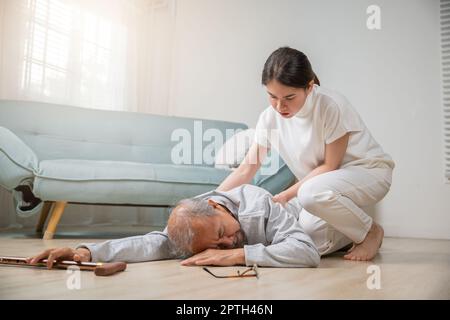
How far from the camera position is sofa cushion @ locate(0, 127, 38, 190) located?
157cm

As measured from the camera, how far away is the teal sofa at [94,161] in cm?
159

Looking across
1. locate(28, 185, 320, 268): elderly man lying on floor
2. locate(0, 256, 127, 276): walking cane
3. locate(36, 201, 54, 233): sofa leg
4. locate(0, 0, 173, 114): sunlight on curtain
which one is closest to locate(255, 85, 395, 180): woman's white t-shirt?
locate(28, 185, 320, 268): elderly man lying on floor

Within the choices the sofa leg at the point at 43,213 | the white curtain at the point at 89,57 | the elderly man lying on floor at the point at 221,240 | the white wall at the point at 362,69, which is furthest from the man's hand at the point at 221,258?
the white curtain at the point at 89,57

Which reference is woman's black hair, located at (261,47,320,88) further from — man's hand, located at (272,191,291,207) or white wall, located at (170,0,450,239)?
white wall, located at (170,0,450,239)

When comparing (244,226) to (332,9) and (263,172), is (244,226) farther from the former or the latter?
(332,9)

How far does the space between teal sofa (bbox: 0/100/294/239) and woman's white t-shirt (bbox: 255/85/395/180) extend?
1.64 feet

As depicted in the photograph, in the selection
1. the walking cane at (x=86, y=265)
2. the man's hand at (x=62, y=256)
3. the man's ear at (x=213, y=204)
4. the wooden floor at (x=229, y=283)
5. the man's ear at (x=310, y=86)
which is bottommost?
the wooden floor at (x=229, y=283)

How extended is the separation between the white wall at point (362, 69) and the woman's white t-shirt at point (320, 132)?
90 cm

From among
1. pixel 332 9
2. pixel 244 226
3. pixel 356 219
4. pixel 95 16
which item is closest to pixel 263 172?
pixel 356 219

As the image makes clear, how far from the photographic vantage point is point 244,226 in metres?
1.03

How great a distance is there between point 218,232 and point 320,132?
495 millimetres

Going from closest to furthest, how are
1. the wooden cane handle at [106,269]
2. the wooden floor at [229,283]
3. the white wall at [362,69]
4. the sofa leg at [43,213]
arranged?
the wooden floor at [229,283], the wooden cane handle at [106,269], the sofa leg at [43,213], the white wall at [362,69]

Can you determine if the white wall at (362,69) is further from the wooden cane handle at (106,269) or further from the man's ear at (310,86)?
the wooden cane handle at (106,269)

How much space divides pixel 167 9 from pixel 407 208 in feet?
6.56
